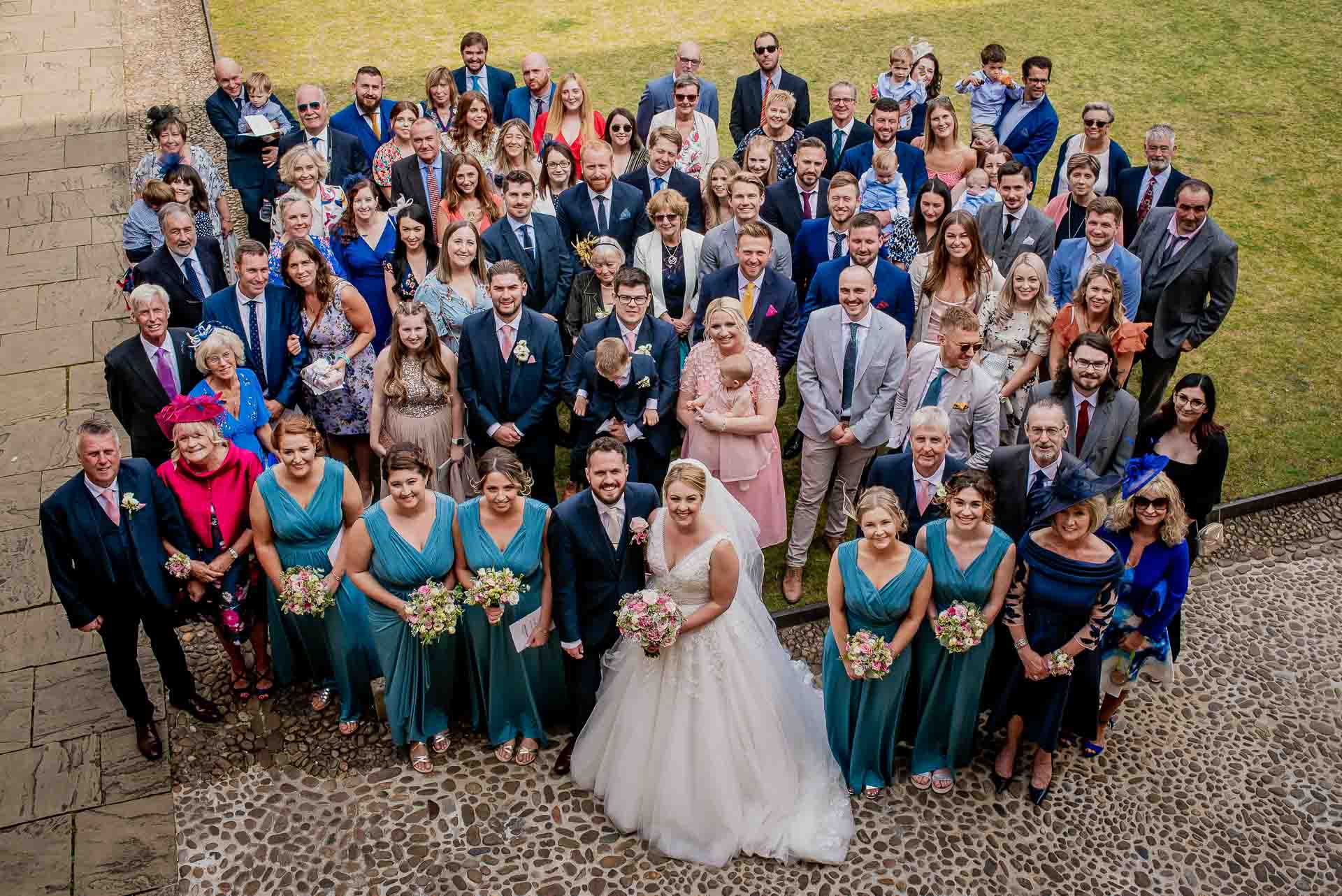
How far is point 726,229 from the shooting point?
8320mm

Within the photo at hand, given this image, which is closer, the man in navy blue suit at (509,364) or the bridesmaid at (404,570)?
the bridesmaid at (404,570)

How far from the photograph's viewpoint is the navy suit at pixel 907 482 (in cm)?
643

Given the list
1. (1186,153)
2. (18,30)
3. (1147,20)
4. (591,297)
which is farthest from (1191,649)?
(18,30)

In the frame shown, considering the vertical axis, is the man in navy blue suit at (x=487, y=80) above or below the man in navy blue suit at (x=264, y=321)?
above

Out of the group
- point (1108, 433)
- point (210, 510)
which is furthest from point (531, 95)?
point (1108, 433)

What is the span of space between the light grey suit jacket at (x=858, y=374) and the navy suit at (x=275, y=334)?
351 centimetres

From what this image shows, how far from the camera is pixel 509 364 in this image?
7574 mm

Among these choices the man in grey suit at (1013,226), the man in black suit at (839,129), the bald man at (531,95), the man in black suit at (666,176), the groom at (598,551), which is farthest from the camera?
the bald man at (531,95)

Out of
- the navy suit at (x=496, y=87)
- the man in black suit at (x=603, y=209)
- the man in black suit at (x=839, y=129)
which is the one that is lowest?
the man in black suit at (x=603, y=209)

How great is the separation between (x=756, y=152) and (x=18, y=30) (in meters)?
14.5

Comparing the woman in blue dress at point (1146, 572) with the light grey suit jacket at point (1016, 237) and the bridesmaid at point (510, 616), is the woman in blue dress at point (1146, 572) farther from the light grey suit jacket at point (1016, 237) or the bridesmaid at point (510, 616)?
the bridesmaid at point (510, 616)

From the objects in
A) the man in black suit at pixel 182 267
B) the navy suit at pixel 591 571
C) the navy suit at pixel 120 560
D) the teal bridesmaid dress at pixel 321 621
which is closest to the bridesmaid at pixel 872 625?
the navy suit at pixel 591 571

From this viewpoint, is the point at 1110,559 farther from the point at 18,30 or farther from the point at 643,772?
the point at 18,30

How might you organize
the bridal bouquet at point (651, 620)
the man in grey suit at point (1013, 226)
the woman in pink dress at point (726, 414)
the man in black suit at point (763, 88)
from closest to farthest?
the bridal bouquet at point (651, 620)
the woman in pink dress at point (726, 414)
the man in grey suit at point (1013, 226)
the man in black suit at point (763, 88)
